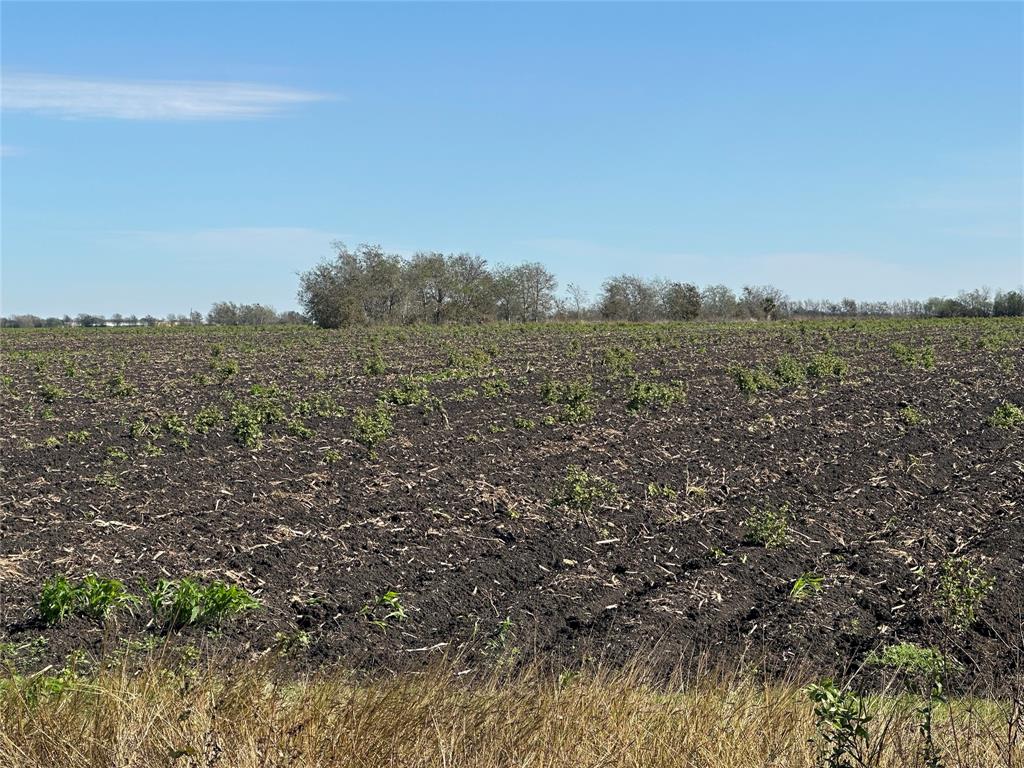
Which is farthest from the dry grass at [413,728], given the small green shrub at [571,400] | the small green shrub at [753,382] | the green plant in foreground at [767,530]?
the small green shrub at [753,382]

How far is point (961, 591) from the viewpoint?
824 cm

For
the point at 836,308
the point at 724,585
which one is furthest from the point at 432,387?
the point at 836,308

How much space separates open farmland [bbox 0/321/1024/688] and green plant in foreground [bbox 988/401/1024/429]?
7cm

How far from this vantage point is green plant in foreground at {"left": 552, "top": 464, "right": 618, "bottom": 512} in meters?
11.3

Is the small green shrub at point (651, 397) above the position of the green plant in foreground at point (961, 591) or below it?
above

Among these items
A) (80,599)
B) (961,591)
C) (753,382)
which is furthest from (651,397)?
(80,599)

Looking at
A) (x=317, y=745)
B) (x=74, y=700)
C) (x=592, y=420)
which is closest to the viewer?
(x=317, y=745)

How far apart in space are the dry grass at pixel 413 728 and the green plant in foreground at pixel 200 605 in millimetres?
2279

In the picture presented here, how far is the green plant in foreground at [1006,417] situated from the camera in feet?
55.2

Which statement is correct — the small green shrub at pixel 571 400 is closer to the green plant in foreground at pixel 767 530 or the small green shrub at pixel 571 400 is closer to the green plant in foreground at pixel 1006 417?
the green plant in foreground at pixel 767 530

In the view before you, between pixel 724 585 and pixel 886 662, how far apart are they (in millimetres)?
2027

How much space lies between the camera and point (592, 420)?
17.1 m

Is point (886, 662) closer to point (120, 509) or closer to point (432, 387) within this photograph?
point (120, 509)

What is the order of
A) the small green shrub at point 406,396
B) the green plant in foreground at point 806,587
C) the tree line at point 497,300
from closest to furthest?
the green plant in foreground at point 806,587, the small green shrub at point 406,396, the tree line at point 497,300
